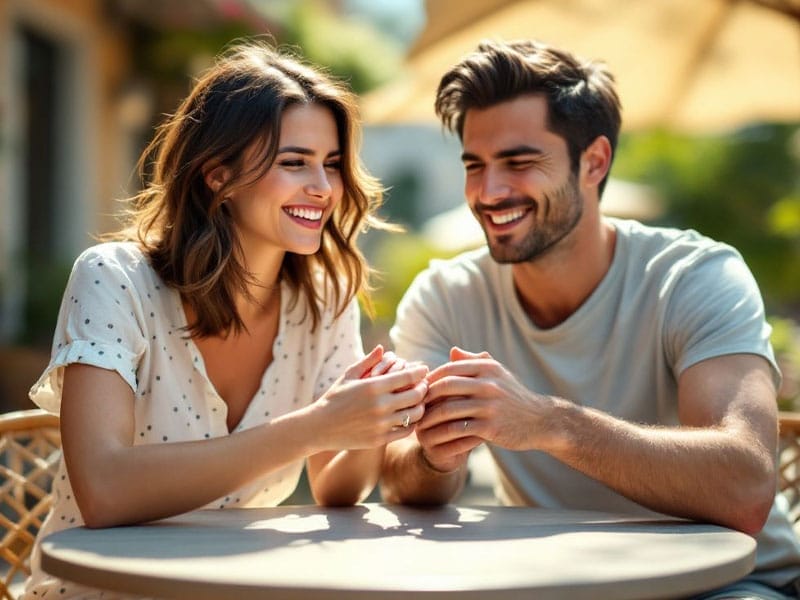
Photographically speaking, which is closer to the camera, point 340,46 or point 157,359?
point 157,359

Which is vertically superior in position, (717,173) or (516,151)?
(717,173)

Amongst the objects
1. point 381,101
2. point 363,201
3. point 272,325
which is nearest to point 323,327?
point 272,325

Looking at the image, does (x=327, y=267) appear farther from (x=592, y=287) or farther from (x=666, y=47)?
(x=666, y=47)

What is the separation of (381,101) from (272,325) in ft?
10.9

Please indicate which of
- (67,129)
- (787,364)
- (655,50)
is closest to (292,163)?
(655,50)

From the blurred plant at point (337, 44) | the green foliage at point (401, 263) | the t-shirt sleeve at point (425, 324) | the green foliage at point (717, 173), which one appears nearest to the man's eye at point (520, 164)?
the t-shirt sleeve at point (425, 324)

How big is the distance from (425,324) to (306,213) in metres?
0.51

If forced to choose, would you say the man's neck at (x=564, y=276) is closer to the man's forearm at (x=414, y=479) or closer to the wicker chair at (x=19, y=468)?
the man's forearm at (x=414, y=479)

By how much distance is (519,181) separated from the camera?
10.0ft

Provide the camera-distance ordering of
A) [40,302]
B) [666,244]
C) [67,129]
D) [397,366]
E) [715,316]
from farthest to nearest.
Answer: [67,129]
[40,302]
[666,244]
[715,316]
[397,366]

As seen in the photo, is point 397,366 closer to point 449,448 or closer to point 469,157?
point 449,448

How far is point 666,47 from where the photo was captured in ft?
18.7

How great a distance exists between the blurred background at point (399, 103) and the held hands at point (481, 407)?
102cm

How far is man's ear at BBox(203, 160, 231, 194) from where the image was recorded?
8.79 ft
